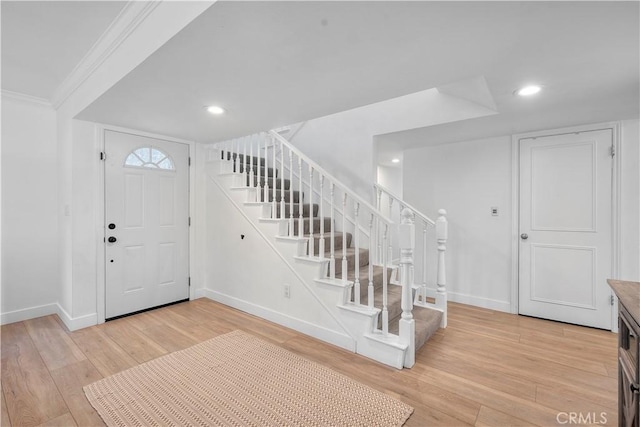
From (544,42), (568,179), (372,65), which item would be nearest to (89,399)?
(372,65)

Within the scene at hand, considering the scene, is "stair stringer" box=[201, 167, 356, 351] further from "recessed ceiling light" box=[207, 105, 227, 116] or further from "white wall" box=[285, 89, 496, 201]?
"white wall" box=[285, 89, 496, 201]

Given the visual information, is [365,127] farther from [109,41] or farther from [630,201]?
[630,201]

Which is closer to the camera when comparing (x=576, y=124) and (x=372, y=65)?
(x=372, y=65)

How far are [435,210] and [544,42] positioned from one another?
250cm

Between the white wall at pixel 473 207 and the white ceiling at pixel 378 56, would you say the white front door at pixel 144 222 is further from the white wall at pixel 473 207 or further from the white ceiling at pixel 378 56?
the white wall at pixel 473 207

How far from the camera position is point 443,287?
2.87m

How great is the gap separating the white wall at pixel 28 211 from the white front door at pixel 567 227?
519 centimetres

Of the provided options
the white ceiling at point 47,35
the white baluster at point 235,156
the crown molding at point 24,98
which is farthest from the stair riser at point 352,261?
the crown molding at point 24,98

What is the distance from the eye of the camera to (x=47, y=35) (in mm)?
1985

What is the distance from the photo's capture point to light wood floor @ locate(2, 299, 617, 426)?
1.68 m

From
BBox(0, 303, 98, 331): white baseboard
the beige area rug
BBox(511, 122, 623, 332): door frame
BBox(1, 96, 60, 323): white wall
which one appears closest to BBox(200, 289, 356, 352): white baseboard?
the beige area rug

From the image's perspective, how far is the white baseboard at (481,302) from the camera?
3.30m

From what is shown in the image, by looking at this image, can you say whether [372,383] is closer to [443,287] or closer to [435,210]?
[443,287]

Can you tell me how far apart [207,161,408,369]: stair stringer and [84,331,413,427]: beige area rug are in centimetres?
37
